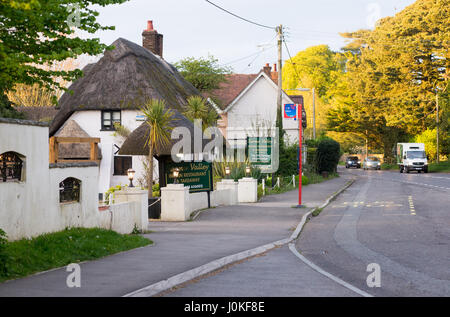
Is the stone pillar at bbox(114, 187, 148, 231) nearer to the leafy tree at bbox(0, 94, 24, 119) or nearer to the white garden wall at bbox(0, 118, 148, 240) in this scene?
the white garden wall at bbox(0, 118, 148, 240)

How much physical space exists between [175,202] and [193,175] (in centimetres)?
239

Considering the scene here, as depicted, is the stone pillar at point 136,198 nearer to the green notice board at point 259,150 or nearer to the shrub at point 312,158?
the green notice board at point 259,150

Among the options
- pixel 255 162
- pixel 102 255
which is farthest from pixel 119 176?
pixel 102 255

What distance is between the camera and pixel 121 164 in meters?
34.3

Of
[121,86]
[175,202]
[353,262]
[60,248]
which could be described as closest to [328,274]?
[353,262]

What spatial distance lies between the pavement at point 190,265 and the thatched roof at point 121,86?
1802 centimetres

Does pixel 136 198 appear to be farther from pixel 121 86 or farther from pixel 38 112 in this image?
pixel 38 112

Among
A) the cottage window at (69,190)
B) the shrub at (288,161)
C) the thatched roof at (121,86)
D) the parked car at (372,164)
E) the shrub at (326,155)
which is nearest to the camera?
the cottage window at (69,190)

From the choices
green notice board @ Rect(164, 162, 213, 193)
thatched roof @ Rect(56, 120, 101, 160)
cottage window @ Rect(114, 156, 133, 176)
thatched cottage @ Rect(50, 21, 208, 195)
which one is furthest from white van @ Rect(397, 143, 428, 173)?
green notice board @ Rect(164, 162, 213, 193)

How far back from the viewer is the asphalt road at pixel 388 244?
8602mm

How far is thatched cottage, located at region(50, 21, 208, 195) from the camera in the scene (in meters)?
34.2

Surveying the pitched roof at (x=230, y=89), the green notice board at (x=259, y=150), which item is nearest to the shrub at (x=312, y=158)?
the pitched roof at (x=230, y=89)

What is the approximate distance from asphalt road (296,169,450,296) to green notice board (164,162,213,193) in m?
4.53

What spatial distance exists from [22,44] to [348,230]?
31.4 feet
